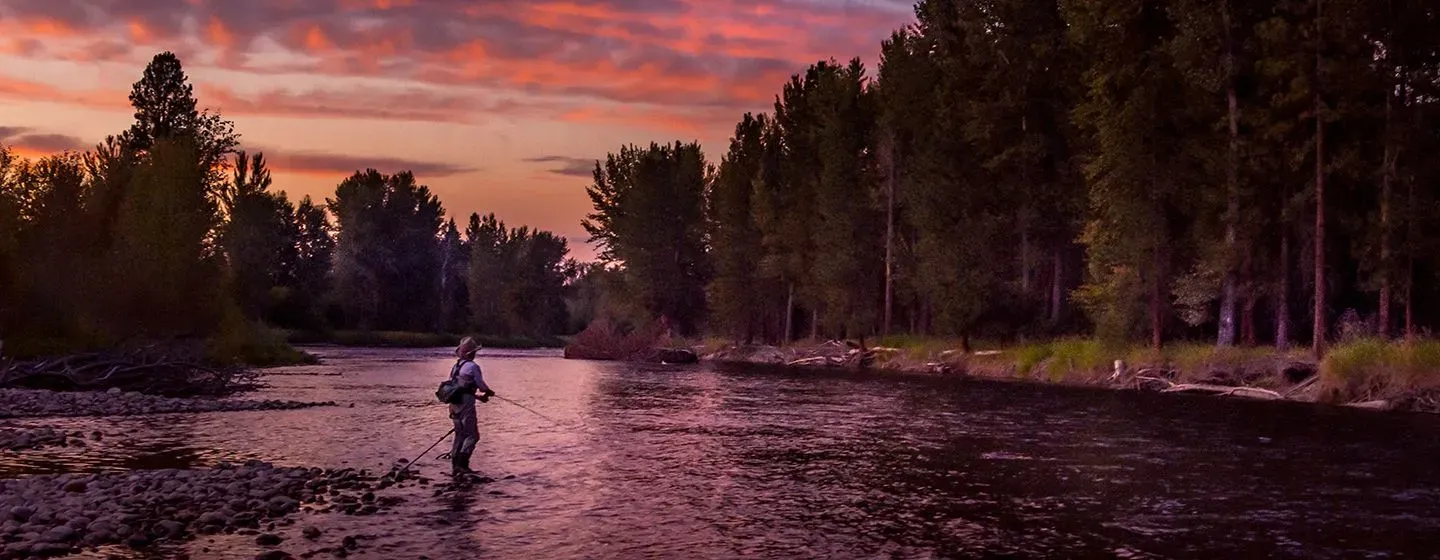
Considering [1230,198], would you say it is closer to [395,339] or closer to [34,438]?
[34,438]

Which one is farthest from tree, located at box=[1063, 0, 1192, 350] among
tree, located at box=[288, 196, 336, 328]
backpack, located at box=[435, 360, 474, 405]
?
tree, located at box=[288, 196, 336, 328]

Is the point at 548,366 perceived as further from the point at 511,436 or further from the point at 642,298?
the point at 511,436

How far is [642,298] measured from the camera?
328ft

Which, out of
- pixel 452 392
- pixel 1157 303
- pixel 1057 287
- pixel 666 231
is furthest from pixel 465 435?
pixel 666 231

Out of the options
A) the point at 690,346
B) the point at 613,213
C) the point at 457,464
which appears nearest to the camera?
the point at 457,464

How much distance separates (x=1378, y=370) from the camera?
1427 inches

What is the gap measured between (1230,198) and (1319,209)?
14.1ft

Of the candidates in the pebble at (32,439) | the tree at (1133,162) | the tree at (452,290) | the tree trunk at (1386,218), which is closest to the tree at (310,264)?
the tree at (452,290)

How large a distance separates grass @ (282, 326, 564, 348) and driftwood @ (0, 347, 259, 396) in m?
71.1

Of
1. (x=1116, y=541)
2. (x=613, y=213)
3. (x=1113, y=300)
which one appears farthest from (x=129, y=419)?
(x=613, y=213)

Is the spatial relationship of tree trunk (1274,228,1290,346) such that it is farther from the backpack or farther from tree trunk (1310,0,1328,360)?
the backpack

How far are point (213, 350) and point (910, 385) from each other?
35.2 meters

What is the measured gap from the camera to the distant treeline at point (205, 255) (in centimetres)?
4791

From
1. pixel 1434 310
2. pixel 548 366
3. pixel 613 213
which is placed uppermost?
pixel 613 213
